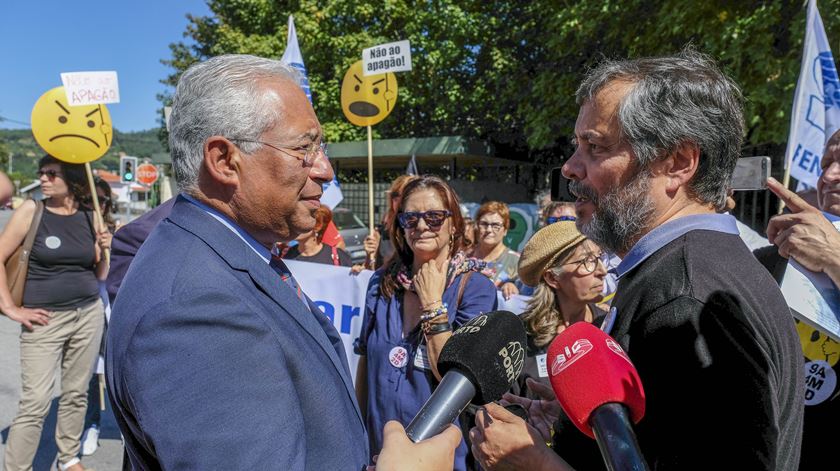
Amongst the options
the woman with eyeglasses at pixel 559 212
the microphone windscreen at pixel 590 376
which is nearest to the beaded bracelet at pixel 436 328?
the microphone windscreen at pixel 590 376

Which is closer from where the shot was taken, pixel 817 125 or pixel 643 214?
pixel 643 214

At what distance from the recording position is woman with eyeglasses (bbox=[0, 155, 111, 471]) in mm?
3973

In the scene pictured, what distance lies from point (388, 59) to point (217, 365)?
5680 mm

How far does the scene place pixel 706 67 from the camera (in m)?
1.61

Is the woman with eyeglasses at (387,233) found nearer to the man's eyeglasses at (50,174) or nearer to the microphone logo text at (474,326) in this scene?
the microphone logo text at (474,326)

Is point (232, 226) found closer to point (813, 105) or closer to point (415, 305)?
point (415, 305)

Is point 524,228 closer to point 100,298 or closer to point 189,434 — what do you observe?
point 100,298

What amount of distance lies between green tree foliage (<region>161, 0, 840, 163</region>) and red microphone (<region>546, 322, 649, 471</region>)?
8.27m

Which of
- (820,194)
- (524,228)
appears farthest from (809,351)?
(524,228)

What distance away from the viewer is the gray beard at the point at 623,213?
5.19 feet

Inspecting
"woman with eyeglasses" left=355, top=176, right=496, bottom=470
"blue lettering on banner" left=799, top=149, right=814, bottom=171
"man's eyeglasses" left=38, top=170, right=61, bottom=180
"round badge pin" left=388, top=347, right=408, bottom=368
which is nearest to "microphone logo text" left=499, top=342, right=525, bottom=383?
"woman with eyeglasses" left=355, top=176, right=496, bottom=470

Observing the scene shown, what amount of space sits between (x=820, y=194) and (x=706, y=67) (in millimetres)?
1411

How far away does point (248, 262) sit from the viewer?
1.41m

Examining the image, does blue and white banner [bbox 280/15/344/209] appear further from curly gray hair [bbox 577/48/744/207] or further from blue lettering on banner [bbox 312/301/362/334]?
curly gray hair [bbox 577/48/744/207]
